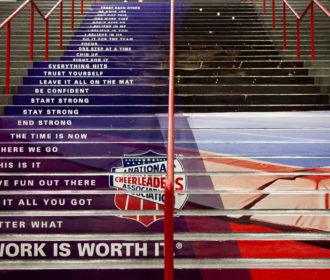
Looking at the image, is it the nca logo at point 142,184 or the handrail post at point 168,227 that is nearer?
the handrail post at point 168,227

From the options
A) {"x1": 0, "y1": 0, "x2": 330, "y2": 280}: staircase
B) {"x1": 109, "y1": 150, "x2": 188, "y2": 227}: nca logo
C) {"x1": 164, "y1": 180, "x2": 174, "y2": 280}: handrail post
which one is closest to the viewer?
{"x1": 164, "y1": 180, "x2": 174, "y2": 280}: handrail post

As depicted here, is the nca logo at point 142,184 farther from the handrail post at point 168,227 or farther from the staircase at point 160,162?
the handrail post at point 168,227

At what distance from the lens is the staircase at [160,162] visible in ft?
7.64

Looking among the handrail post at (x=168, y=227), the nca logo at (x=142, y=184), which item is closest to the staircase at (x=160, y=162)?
the nca logo at (x=142, y=184)

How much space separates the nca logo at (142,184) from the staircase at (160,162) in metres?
0.01

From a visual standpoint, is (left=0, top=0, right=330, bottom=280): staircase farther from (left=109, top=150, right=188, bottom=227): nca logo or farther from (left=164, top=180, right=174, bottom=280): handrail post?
(left=164, top=180, right=174, bottom=280): handrail post

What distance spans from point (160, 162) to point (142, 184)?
31 cm

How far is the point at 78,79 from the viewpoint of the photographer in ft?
14.2

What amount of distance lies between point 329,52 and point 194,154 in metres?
3.85

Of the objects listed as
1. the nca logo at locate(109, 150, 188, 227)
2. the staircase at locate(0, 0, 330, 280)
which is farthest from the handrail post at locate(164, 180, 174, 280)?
the nca logo at locate(109, 150, 188, 227)

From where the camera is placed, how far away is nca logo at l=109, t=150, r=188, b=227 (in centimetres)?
274

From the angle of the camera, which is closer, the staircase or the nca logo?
the staircase

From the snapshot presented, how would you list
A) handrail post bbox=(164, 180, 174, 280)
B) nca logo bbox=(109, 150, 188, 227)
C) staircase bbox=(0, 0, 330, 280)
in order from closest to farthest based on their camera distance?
handrail post bbox=(164, 180, 174, 280) → staircase bbox=(0, 0, 330, 280) → nca logo bbox=(109, 150, 188, 227)

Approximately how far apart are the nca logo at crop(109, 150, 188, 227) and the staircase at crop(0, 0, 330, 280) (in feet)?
0.03
